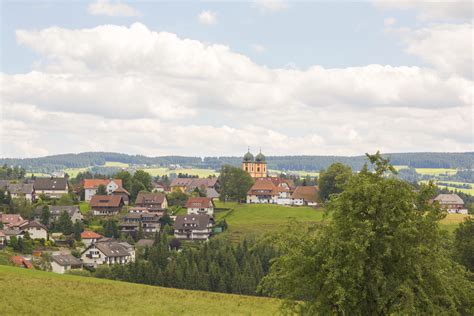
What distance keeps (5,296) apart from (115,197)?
122110 mm

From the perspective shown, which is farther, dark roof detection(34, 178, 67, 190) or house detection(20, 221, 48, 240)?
dark roof detection(34, 178, 67, 190)

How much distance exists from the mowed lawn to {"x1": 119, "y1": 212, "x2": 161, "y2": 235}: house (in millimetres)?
15683

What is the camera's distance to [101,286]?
4781 cm

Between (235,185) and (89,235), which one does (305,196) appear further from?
(89,235)

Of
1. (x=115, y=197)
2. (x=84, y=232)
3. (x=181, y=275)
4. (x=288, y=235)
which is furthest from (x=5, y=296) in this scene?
(x=115, y=197)

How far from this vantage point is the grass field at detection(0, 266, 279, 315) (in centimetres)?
3793

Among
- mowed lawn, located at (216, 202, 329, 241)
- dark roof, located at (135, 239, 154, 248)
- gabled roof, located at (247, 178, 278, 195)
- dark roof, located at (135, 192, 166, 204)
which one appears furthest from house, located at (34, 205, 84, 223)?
gabled roof, located at (247, 178, 278, 195)

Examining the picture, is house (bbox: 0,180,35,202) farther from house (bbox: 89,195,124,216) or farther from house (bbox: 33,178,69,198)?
house (bbox: 89,195,124,216)

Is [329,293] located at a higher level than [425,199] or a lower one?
lower

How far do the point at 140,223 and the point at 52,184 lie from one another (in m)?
57.5

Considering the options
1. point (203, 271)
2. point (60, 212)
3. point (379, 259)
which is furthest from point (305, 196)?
point (379, 259)

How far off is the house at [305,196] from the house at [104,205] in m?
49.6

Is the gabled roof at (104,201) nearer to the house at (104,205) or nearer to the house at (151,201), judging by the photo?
the house at (104,205)

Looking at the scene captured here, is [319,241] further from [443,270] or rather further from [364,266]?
[443,270]
